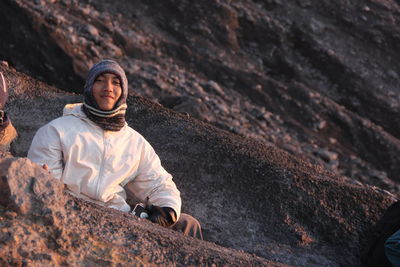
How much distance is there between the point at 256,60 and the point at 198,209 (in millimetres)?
5927

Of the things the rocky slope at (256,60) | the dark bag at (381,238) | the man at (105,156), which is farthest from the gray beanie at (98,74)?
the rocky slope at (256,60)

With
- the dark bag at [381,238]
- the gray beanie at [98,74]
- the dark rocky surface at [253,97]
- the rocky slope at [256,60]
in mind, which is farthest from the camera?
the rocky slope at [256,60]

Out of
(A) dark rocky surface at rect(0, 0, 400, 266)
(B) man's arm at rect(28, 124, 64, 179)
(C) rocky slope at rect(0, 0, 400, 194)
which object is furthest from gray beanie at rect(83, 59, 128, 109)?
(C) rocky slope at rect(0, 0, 400, 194)

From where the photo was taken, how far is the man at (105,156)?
3.52m

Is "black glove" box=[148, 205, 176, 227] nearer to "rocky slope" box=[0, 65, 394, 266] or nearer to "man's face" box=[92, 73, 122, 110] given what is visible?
"rocky slope" box=[0, 65, 394, 266]

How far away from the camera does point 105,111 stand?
12.0 feet

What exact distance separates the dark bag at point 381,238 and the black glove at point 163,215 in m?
1.39

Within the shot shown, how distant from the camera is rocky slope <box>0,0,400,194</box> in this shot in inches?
312

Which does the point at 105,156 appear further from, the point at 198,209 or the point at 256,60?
the point at 256,60

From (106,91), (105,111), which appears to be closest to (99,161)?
(105,111)

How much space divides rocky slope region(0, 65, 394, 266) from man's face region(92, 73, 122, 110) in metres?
0.96

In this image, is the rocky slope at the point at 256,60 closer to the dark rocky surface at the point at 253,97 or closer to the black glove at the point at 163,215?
the dark rocky surface at the point at 253,97

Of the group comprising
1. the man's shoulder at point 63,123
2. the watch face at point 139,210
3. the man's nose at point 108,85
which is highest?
the man's nose at point 108,85

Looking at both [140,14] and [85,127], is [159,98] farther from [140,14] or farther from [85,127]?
[85,127]
